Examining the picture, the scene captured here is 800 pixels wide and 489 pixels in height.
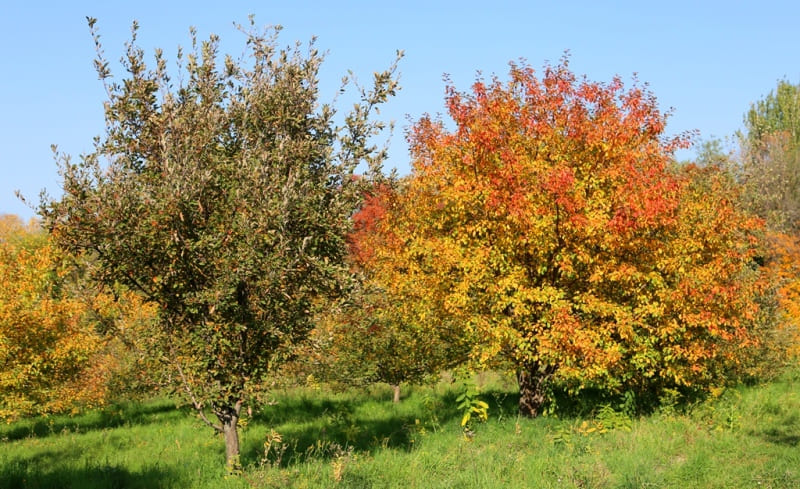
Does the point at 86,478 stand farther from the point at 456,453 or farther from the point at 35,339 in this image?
the point at 456,453

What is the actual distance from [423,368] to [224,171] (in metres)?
10.1

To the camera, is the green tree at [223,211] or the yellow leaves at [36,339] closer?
the green tree at [223,211]

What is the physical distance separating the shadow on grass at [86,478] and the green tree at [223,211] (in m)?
2.16

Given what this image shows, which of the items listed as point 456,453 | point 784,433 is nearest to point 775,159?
point 784,433

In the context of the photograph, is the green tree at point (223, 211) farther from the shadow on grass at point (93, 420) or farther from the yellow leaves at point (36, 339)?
the shadow on grass at point (93, 420)

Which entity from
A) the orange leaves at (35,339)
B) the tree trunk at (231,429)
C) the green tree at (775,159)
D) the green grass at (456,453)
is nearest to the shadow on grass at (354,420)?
the green grass at (456,453)

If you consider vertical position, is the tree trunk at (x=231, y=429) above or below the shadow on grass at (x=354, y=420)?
above

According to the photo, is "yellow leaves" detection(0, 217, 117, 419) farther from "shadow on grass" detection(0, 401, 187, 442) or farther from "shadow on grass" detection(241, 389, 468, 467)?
"shadow on grass" detection(241, 389, 468, 467)

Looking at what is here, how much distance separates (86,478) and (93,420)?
12.0m

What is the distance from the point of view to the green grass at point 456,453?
1045 cm

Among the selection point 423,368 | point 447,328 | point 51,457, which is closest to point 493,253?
point 447,328

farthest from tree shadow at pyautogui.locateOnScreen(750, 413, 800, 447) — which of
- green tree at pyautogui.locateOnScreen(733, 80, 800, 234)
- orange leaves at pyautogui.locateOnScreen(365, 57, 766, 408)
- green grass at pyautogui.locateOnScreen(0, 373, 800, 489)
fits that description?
green tree at pyautogui.locateOnScreen(733, 80, 800, 234)

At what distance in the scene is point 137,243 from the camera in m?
9.59

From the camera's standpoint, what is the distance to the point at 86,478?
12.8 meters
